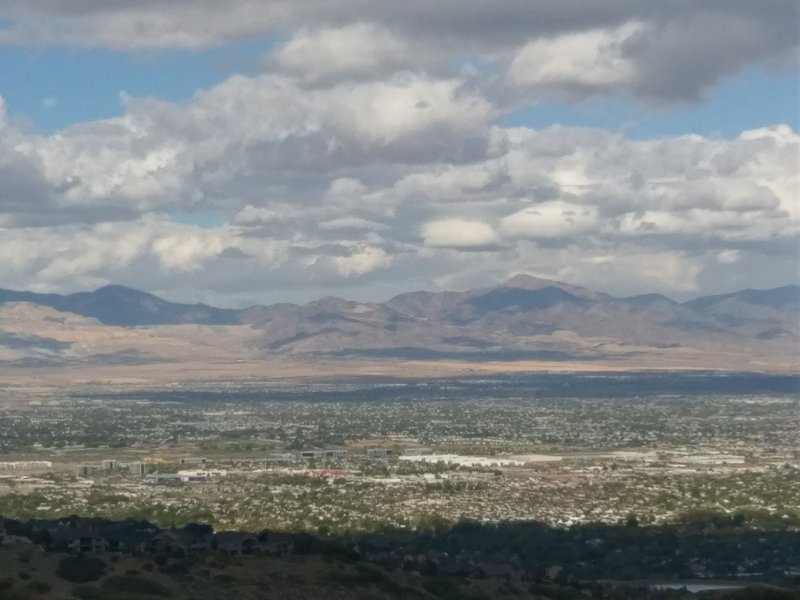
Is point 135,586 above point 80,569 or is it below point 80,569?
below

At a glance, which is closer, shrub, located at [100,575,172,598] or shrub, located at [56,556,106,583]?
shrub, located at [100,575,172,598]

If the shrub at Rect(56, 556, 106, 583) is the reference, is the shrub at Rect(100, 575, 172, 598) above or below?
below

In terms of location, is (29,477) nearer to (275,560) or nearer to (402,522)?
(402,522)

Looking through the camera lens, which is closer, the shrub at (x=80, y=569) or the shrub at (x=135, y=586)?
the shrub at (x=135, y=586)

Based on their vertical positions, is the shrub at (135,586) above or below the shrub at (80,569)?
below

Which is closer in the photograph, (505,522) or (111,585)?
(111,585)

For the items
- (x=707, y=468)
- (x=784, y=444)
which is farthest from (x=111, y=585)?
(x=784, y=444)

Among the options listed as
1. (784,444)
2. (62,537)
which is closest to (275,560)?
(62,537)

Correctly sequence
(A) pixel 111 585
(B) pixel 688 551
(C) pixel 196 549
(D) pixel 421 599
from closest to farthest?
(A) pixel 111 585 → (D) pixel 421 599 → (C) pixel 196 549 → (B) pixel 688 551

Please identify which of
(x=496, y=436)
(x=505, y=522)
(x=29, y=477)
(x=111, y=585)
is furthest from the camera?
(x=496, y=436)

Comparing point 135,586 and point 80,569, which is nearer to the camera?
point 135,586
